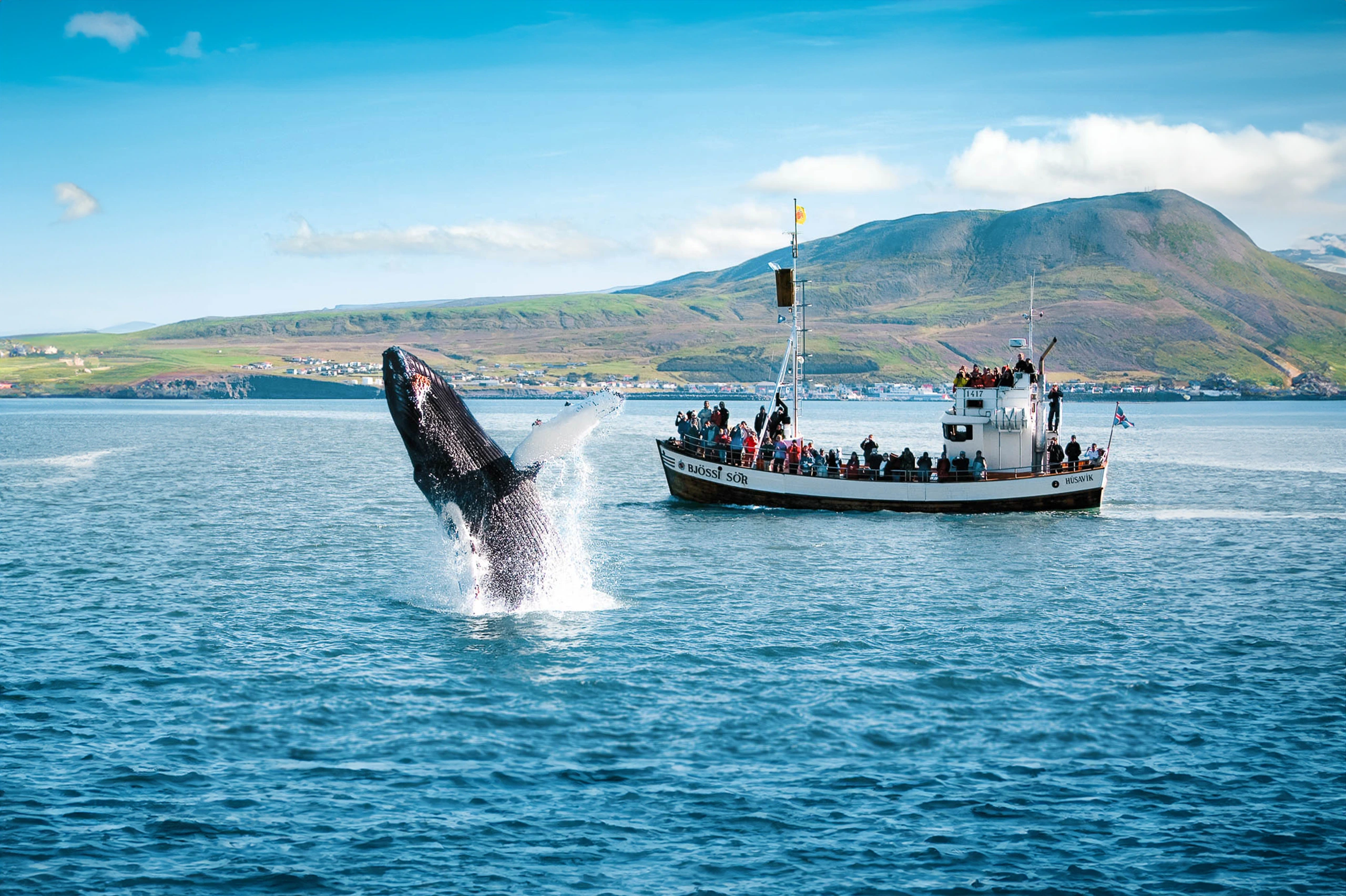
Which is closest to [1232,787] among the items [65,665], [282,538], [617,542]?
[65,665]

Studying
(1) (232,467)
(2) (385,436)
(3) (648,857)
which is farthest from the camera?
(2) (385,436)

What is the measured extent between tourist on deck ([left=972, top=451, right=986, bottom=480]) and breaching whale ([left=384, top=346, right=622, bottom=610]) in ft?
85.8

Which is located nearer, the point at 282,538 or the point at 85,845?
the point at 85,845

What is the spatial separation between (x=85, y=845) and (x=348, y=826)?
287 cm

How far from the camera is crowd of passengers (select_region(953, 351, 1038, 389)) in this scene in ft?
147

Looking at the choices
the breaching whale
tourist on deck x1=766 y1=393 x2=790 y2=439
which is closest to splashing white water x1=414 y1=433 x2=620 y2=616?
the breaching whale

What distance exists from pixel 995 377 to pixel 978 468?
13.0 feet

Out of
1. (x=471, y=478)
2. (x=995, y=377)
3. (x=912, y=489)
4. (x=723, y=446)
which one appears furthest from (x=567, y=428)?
(x=995, y=377)

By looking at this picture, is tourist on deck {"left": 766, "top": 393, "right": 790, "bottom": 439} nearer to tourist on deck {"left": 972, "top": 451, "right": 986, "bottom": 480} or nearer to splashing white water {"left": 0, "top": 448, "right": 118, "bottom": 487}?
tourist on deck {"left": 972, "top": 451, "right": 986, "bottom": 480}

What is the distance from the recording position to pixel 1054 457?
4609cm

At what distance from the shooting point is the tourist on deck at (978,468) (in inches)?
1743

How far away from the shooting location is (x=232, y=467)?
71.8 meters

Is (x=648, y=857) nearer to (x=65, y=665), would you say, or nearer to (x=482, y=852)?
(x=482, y=852)

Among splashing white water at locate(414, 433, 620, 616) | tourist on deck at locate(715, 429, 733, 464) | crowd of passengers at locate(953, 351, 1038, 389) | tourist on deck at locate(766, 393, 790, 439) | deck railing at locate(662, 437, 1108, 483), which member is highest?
crowd of passengers at locate(953, 351, 1038, 389)
